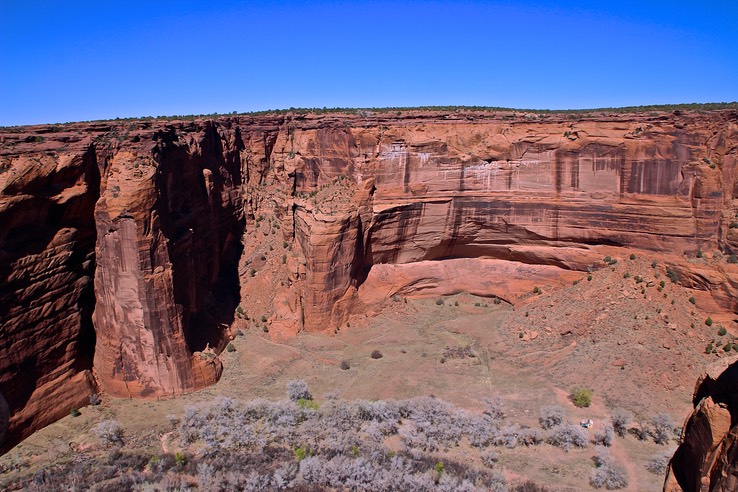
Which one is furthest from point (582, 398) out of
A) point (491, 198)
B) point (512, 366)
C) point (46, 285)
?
point (46, 285)

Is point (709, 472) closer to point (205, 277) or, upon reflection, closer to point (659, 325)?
point (659, 325)

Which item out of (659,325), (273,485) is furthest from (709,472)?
(659,325)

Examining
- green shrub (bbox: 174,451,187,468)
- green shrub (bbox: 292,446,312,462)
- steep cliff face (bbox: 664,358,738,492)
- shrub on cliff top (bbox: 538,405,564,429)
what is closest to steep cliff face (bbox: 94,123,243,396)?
green shrub (bbox: 174,451,187,468)

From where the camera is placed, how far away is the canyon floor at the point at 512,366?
680 inches

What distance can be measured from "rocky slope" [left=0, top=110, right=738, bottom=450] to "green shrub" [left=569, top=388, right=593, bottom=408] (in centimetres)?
844

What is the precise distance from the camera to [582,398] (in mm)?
20156

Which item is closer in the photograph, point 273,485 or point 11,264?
point 273,485

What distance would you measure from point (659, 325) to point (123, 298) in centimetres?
2362

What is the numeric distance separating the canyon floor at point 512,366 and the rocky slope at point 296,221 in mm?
1068

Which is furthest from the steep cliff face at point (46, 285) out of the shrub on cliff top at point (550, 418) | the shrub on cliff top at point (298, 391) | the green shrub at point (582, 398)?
the green shrub at point (582, 398)

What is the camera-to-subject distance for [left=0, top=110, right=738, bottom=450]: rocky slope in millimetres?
18281

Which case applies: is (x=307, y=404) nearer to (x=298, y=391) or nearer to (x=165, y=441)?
(x=298, y=391)

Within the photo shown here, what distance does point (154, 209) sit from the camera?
19.2m

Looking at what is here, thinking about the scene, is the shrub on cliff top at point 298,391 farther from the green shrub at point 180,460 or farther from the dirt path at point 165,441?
the green shrub at point 180,460
